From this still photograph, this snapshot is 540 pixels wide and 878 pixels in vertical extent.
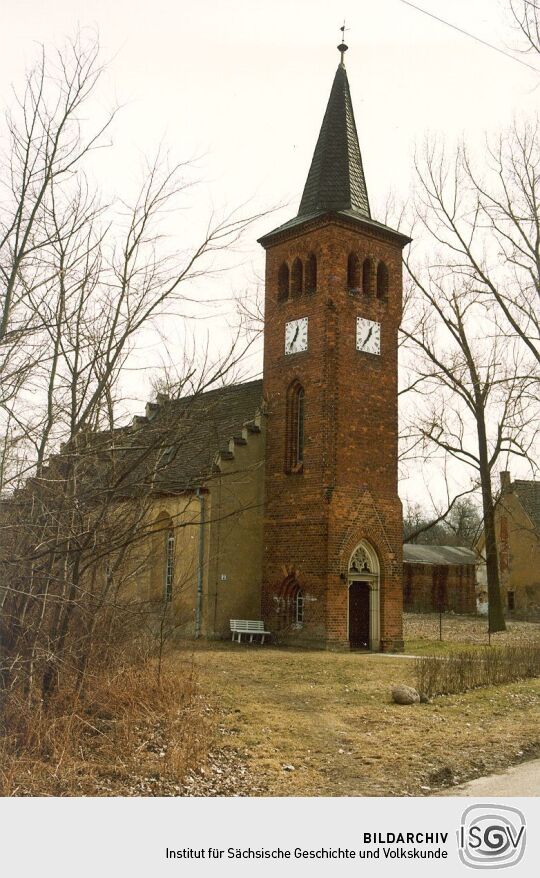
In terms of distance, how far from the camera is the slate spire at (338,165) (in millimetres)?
25578

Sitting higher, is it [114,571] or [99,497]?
[99,497]

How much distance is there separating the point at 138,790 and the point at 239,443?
17361 millimetres

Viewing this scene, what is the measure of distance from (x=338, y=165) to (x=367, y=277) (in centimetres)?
394

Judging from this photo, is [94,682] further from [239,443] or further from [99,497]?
[239,443]

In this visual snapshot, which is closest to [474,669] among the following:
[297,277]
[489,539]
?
[297,277]

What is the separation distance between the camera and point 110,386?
28.1ft

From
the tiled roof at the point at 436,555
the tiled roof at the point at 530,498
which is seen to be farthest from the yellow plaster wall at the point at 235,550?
the tiled roof at the point at 530,498

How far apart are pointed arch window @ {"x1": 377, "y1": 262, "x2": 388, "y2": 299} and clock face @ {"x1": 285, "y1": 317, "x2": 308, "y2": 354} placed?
2.78m

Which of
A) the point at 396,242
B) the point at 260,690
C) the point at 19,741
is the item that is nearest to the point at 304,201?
the point at 396,242

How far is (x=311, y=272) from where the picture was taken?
25031mm

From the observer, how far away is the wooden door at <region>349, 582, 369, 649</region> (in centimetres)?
2423

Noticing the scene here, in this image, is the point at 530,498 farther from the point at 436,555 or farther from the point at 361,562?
the point at 361,562

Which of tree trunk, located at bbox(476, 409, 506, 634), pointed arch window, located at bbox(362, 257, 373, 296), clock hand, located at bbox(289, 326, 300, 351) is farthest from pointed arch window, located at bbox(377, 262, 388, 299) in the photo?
tree trunk, located at bbox(476, 409, 506, 634)
